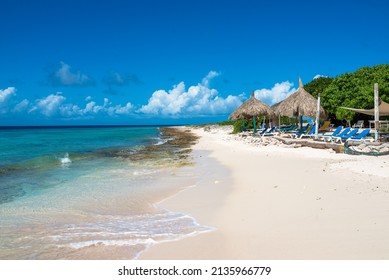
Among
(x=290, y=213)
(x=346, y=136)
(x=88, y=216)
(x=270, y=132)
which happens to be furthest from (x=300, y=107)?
(x=88, y=216)

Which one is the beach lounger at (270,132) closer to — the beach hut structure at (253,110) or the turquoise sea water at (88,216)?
the beach hut structure at (253,110)

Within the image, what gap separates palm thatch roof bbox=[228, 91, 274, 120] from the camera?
23.5 metres

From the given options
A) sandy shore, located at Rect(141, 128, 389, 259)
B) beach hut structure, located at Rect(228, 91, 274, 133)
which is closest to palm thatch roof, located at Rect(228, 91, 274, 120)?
beach hut structure, located at Rect(228, 91, 274, 133)

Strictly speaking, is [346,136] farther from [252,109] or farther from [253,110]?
[252,109]

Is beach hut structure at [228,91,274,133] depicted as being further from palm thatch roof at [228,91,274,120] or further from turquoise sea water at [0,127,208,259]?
turquoise sea water at [0,127,208,259]

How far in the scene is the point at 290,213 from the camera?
17.1 ft

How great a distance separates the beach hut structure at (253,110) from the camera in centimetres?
2353

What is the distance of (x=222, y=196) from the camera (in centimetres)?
690

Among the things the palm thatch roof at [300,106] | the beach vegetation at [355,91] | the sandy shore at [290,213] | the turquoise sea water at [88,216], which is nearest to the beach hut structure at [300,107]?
the palm thatch roof at [300,106]

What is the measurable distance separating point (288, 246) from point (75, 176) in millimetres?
8514

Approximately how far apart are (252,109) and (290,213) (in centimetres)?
1897

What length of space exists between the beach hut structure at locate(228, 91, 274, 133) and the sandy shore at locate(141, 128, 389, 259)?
14.3 m
